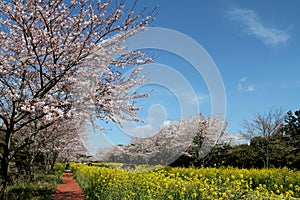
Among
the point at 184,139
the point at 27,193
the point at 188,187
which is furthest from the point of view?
the point at 184,139

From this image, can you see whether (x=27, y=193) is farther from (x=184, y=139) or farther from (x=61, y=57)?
(x=184, y=139)

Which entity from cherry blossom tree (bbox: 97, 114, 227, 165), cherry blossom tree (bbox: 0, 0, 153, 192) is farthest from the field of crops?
cherry blossom tree (bbox: 97, 114, 227, 165)

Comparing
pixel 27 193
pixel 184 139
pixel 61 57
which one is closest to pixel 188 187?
pixel 61 57

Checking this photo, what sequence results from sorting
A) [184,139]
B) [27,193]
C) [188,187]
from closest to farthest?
1. [188,187]
2. [27,193]
3. [184,139]

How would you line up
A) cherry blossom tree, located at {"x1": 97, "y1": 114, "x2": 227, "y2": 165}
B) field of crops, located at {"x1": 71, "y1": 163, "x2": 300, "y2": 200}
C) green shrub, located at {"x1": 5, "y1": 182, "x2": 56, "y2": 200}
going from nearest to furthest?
field of crops, located at {"x1": 71, "y1": 163, "x2": 300, "y2": 200}, green shrub, located at {"x1": 5, "y1": 182, "x2": 56, "y2": 200}, cherry blossom tree, located at {"x1": 97, "y1": 114, "x2": 227, "y2": 165}

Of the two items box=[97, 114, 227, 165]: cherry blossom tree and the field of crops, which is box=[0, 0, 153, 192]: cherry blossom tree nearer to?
the field of crops

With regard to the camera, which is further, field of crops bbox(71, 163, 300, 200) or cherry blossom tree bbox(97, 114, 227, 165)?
cherry blossom tree bbox(97, 114, 227, 165)

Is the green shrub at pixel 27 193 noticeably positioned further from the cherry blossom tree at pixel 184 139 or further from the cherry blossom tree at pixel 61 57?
the cherry blossom tree at pixel 184 139

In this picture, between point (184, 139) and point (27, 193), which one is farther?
point (184, 139)

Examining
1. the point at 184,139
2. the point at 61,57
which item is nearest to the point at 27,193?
the point at 61,57

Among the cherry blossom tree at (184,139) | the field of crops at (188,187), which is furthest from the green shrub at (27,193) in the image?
the cherry blossom tree at (184,139)

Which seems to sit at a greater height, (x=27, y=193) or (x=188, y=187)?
(x=188, y=187)

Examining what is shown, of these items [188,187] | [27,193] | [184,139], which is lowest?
[27,193]

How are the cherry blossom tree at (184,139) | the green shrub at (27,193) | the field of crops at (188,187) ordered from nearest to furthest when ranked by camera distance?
the field of crops at (188,187) < the green shrub at (27,193) < the cherry blossom tree at (184,139)
